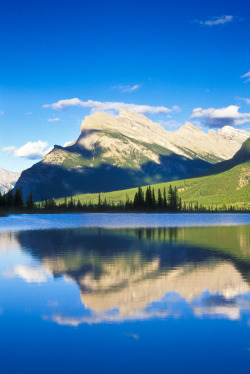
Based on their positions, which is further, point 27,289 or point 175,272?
point 175,272

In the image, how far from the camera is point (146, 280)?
96.1 ft

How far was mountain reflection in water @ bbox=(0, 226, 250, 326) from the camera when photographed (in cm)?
2123

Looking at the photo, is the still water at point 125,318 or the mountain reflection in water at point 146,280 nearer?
the still water at point 125,318

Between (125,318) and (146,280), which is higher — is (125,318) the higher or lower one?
the lower one

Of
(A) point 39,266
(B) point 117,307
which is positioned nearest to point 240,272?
(B) point 117,307

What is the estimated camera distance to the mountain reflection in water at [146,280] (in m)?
21.2

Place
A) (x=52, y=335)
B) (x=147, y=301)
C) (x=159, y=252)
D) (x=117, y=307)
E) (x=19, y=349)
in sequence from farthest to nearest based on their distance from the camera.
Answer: (x=159, y=252) < (x=147, y=301) < (x=117, y=307) < (x=52, y=335) < (x=19, y=349)

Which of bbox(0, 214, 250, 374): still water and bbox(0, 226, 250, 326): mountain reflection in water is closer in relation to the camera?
bbox(0, 214, 250, 374): still water

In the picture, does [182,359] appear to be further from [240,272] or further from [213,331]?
[240,272]

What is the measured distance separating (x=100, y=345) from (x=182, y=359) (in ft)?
11.2

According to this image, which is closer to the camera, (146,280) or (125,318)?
(125,318)

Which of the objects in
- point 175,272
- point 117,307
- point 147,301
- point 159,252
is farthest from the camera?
point 159,252

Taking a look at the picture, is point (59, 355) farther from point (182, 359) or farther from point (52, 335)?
point (182, 359)

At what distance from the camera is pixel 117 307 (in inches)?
857
